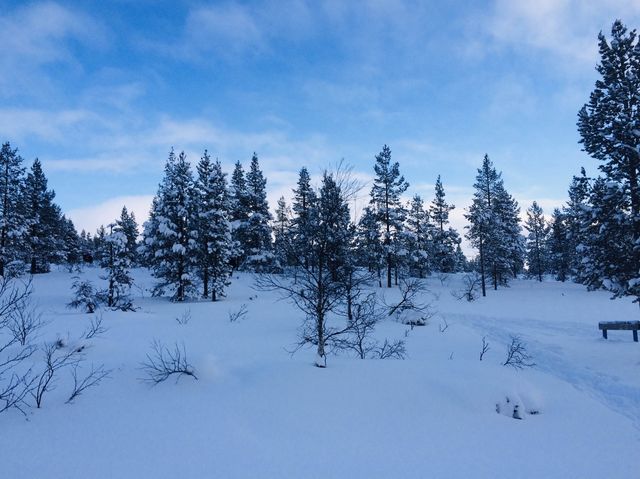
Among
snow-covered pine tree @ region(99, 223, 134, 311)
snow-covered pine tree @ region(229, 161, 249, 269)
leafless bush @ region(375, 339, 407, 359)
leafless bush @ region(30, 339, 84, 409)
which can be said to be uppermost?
snow-covered pine tree @ region(229, 161, 249, 269)

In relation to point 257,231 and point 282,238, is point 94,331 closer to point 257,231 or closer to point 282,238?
point 282,238

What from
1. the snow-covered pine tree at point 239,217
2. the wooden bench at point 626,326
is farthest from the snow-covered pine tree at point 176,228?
the wooden bench at point 626,326

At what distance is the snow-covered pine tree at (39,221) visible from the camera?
123 ft

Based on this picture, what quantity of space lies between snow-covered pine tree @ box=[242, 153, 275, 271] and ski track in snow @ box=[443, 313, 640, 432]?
72.3 ft

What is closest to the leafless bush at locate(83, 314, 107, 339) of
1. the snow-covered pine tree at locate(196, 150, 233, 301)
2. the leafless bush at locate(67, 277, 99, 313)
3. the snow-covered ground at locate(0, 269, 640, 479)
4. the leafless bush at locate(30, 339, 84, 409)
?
the leafless bush at locate(30, 339, 84, 409)

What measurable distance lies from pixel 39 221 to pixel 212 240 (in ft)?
74.9

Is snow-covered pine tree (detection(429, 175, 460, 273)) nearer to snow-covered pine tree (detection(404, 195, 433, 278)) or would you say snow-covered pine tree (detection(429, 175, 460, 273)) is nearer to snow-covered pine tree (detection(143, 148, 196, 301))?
snow-covered pine tree (detection(404, 195, 433, 278))

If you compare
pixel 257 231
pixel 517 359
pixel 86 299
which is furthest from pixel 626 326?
pixel 257 231

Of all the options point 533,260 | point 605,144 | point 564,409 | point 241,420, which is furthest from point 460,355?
point 533,260

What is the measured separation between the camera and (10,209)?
3347 centimetres

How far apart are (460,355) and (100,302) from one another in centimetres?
2351

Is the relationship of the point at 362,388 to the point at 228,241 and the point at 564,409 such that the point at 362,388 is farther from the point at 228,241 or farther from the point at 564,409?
the point at 228,241

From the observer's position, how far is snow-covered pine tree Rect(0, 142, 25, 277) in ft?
107

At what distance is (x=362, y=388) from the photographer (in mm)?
6508
